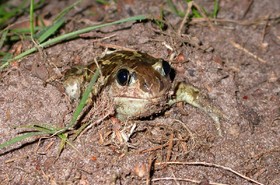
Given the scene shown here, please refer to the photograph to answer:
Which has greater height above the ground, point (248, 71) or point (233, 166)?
point (248, 71)

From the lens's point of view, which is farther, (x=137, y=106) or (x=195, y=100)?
(x=195, y=100)

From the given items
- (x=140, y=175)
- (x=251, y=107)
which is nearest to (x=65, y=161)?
(x=140, y=175)

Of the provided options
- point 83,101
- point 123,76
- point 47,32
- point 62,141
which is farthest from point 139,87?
point 47,32

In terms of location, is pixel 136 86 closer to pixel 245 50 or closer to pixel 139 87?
pixel 139 87

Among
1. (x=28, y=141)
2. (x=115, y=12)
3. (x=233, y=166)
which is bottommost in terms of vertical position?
(x=233, y=166)

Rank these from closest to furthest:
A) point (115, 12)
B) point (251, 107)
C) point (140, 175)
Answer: point (140, 175) → point (251, 107) → point (115, 12)

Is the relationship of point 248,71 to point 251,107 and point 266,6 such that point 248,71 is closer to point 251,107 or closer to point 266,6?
point 251,107
